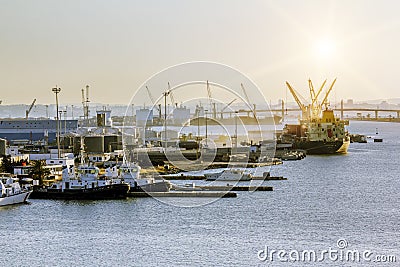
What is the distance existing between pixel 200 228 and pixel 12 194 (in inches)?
205

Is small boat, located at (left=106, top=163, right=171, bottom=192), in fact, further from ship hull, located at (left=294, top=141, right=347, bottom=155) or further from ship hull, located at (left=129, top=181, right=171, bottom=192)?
ship hull, located at (left=294, top=141, right=347, bottom=155)

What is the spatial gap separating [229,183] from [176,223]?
7.46 m

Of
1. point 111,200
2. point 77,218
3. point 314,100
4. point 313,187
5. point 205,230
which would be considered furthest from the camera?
point 314,100

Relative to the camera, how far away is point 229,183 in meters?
24.3

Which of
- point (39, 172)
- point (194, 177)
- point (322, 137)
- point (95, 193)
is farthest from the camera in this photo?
point (322, 137)

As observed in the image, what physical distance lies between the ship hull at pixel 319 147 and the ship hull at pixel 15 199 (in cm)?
2388

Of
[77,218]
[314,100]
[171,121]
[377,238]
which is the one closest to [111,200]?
[77,218]

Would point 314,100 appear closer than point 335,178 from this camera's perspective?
No

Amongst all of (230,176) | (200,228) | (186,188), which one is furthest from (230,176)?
(200,228)

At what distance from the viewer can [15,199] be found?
1972cm

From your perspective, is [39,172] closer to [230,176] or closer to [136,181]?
[136,181]

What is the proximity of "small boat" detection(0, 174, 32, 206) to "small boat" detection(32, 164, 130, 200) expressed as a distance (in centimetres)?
75

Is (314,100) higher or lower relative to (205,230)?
higher

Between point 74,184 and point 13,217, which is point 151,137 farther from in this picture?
point 13,217
